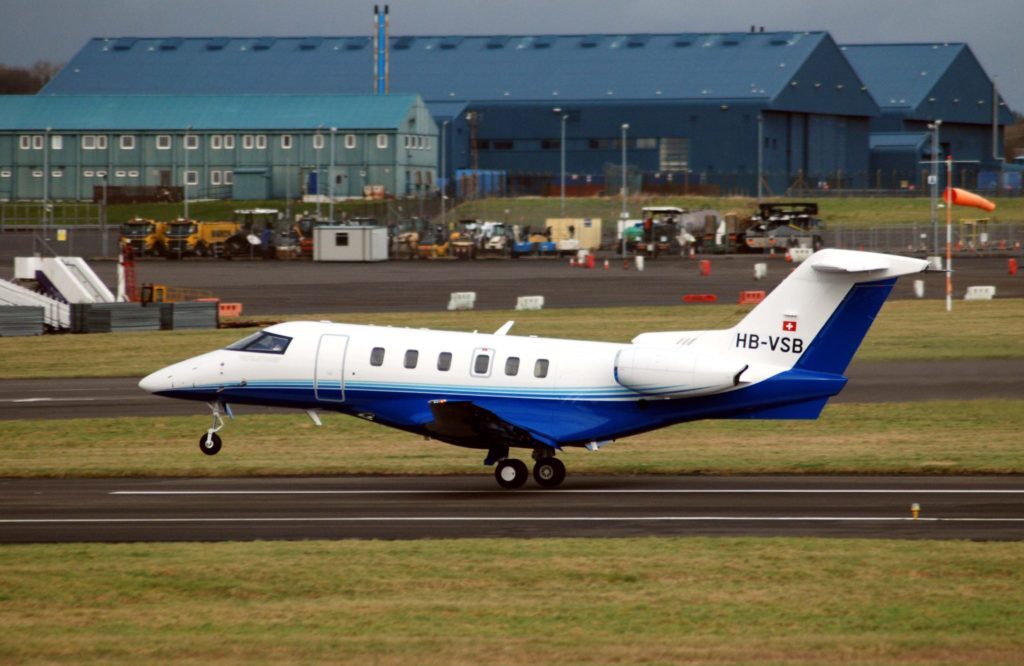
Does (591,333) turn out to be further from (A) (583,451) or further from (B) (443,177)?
(B) (443,177)

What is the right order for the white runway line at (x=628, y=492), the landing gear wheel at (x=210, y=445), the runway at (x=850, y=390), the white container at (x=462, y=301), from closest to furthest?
the white runway line at (x=628, y=492) < the landing gear wheel at (x=210, y=445) < the runway at (x=850, y=390) < the white container at (x=462, y=301)

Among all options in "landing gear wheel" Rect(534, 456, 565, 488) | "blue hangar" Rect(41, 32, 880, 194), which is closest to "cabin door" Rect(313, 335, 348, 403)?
"landing gear wheel" Rect(534, 456, 565, 488)

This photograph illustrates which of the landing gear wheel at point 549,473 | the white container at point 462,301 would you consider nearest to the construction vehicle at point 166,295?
the white container at point 462,301

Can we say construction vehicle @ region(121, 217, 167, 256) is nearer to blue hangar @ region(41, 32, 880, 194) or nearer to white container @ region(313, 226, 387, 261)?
white container @ region(313, 226, 387, 261)

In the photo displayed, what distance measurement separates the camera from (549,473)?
84.9 feet

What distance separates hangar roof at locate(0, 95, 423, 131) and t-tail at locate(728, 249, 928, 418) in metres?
104

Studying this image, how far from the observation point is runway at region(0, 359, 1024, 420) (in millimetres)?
37031

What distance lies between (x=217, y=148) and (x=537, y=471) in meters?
108

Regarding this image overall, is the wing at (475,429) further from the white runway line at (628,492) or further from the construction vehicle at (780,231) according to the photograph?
the construction vehicle at (780,231)

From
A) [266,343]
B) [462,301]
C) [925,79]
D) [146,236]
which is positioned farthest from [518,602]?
[925,79]

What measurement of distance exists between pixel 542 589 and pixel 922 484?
34.2ft

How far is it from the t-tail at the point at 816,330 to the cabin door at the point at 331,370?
6951mm

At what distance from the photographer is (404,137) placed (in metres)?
129

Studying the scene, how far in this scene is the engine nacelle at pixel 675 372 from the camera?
24.8 meters
